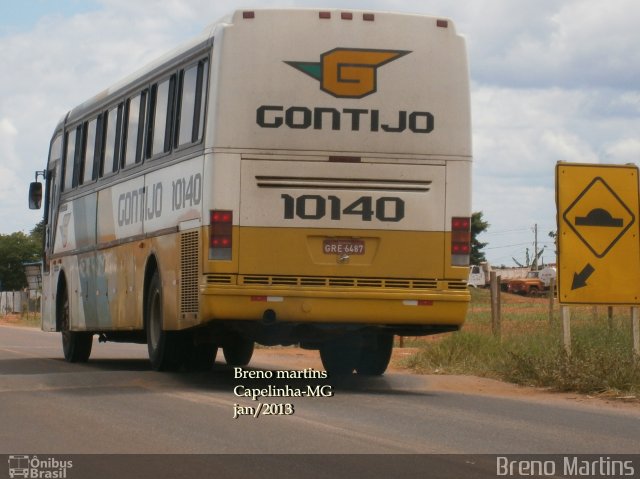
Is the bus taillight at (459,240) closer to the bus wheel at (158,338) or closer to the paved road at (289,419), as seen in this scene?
the paved road at (289,419)

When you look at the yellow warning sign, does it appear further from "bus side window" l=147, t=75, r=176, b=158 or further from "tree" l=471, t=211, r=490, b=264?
"tree" l=471, t=211, r=490, b=264

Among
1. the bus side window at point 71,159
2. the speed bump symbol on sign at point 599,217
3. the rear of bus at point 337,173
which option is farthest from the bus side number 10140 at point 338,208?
the bus side window at point 71,159

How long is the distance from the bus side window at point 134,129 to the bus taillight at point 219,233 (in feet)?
11.1

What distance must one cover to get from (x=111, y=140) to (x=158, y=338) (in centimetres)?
367

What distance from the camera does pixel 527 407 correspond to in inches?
560

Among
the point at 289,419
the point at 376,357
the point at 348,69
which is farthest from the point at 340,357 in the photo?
the point at 289,419

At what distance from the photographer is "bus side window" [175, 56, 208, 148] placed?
51.9 ft

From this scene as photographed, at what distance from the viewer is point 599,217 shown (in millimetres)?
17609

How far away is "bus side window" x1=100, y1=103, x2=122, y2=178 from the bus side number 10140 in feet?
15.7

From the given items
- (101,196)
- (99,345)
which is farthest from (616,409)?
(99,345)

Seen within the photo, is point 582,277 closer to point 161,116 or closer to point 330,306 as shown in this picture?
point 330,306

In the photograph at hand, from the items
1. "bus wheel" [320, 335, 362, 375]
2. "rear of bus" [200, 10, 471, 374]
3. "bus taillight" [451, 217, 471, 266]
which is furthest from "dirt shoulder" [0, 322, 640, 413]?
"bus taillight" [451, 217, 471, 266]

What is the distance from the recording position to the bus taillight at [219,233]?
15.2 m
